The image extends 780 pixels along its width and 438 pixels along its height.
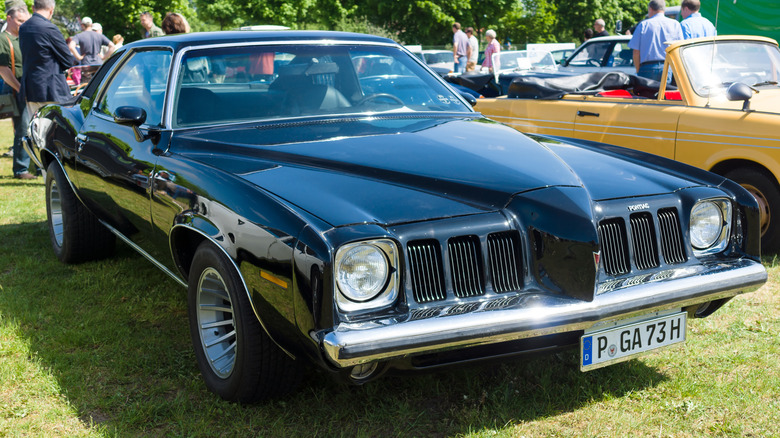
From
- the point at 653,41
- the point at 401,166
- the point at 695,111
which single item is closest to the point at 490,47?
the point at 653,41

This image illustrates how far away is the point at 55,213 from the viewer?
5.54 meters

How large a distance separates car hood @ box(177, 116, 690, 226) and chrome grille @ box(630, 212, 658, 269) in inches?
4.6

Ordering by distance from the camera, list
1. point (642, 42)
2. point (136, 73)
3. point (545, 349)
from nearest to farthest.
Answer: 1. point (545, 349)
2. point (136, 73)
3. point (642, 42)

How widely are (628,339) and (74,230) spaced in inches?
152

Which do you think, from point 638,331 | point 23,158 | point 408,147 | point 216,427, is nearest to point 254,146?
point 408,147

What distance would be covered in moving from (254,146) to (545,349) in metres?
1.56

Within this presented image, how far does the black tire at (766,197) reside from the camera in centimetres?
505

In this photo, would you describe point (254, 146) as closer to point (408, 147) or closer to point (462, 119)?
point (408, 147)

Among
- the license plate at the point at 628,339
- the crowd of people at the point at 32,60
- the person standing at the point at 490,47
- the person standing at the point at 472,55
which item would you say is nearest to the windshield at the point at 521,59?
the person standing at the point at 490,47

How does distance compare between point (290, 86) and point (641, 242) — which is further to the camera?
point (290, 86)

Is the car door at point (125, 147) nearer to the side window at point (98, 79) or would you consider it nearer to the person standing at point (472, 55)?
the side window at point (98, 79)

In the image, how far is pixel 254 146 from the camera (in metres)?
3.33

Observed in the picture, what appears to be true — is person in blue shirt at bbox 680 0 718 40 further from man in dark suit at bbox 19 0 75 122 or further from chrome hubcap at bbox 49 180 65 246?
man in dark suit at bbox 19 0 75 122

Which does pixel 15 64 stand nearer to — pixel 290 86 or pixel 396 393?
pixel 290 86
